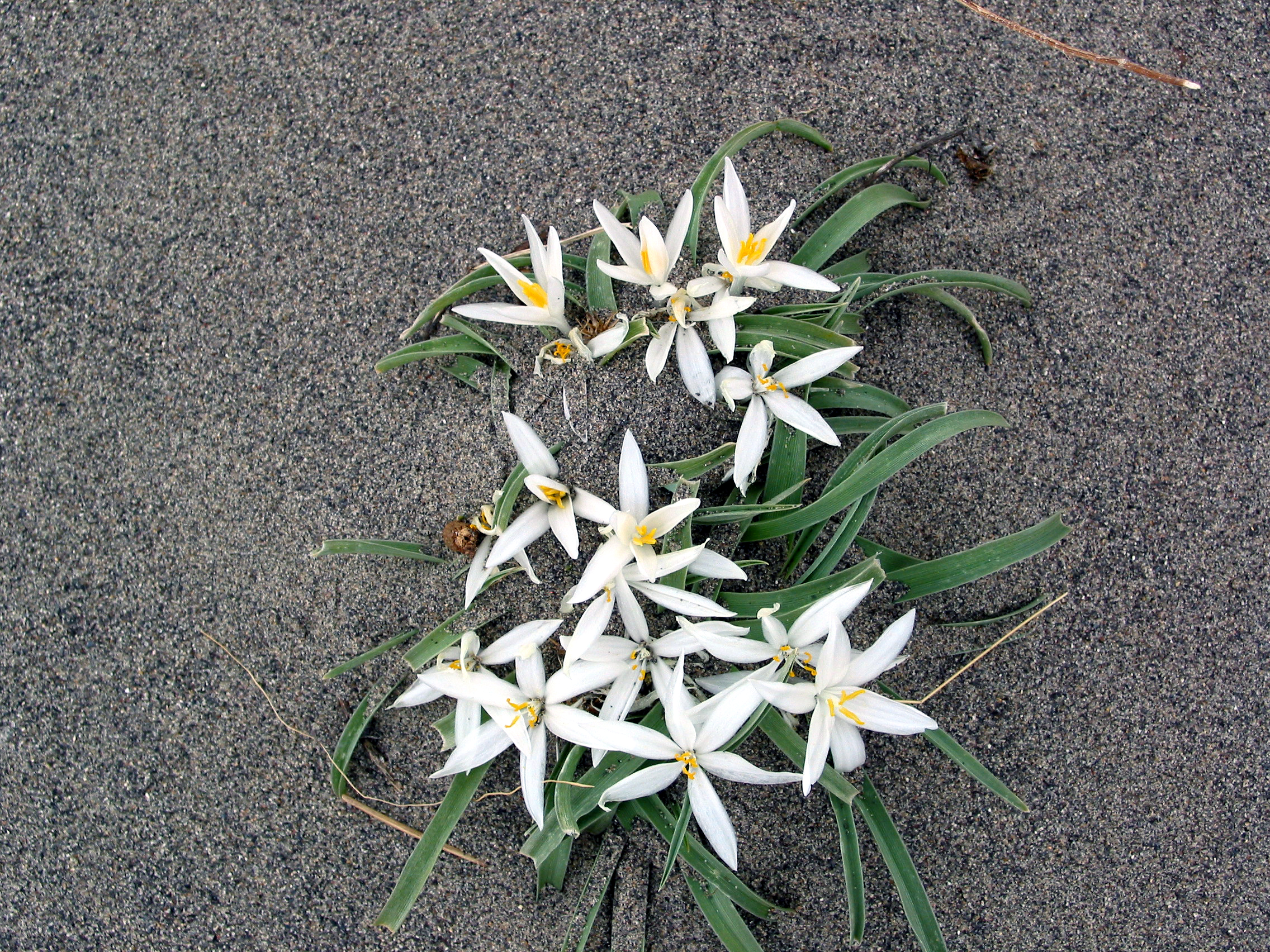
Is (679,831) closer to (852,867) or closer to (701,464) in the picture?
(852,867)

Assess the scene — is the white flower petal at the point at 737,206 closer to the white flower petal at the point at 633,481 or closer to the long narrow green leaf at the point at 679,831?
the white flower petal at the point at 633,481

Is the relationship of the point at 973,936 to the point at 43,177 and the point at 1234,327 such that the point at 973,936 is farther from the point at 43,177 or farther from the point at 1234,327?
the point at 43,177

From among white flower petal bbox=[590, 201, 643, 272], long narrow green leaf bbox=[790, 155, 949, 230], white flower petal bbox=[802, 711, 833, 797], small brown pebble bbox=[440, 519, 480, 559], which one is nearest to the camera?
white flower petal bbox=[802, 711, 833, 797]

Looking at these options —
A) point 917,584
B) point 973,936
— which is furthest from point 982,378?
point 973,936

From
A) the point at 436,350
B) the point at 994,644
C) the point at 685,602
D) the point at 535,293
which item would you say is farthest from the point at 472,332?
the point at 994,644

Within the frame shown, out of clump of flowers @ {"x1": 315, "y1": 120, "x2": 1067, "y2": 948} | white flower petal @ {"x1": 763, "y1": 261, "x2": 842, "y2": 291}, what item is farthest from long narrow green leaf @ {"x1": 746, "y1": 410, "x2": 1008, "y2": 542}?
white flower petal @ {"x1": 763, "y1": 261, "x2": 842, "y2": 291}

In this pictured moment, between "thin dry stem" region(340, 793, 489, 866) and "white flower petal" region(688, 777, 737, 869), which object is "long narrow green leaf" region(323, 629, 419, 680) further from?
"white flower petal" region(688, 777, 737, 869)
